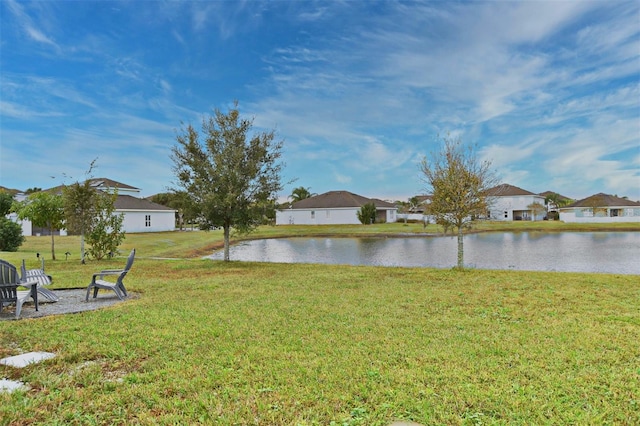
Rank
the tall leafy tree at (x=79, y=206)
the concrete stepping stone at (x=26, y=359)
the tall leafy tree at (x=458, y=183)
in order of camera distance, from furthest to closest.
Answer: the tall leafy tree at (x=79, y=206) < the tall leafy tree at (x=458, y=183) < the concrete stepping stone at (x=26, y=359)

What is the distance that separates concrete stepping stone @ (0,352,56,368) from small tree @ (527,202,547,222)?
6364 centimetres

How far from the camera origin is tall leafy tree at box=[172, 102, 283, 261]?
14.5 meters

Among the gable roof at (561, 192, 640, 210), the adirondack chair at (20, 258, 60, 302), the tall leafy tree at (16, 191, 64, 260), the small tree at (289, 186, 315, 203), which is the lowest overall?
the adirondack chair at (20, 258, 60, 302)

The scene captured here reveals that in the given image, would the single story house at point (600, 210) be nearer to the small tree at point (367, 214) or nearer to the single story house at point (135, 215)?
the small tree at point (367, 214)

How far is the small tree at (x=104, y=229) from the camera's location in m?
16.0

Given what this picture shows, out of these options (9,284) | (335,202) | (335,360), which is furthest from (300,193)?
(335,360)

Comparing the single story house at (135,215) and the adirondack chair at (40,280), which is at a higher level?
the single story house at (135,215)

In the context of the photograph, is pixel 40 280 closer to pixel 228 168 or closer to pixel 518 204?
pixel 228 168

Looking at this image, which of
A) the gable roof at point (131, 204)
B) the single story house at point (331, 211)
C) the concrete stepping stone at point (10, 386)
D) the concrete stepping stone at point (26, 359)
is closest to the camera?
the concrete stepping stone at point (10, 386)

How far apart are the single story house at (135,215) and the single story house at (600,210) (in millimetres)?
57419

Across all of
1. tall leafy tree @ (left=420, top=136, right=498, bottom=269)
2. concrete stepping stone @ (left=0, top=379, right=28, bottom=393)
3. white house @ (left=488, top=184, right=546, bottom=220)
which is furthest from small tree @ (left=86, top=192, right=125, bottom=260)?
white house @ (left=488, top=184, right=546, bottom=220)

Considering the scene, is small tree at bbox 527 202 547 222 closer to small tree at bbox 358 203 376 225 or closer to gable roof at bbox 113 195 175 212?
small tree at bbox 358 203 376 225

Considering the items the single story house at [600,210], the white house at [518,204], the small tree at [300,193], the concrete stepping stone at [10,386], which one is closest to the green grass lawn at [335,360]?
the concrete stepping stone at [10,386]

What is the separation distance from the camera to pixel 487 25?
16.7 meters
